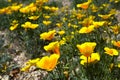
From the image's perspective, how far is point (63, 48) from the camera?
548cm

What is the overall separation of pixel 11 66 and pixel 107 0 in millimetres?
4362

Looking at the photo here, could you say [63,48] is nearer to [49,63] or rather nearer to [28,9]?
[28,9]

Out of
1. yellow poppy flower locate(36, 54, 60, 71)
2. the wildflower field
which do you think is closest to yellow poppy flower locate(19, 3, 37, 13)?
the wildflower field

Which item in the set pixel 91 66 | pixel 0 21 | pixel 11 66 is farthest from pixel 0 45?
pixel 91 66

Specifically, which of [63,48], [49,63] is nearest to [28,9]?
[63,48]

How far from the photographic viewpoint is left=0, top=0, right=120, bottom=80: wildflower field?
12.4 feet

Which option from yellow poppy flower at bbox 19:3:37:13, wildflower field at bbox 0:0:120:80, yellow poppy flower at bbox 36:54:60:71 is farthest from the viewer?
yellow poppy flower at bbox 19:3:37:13

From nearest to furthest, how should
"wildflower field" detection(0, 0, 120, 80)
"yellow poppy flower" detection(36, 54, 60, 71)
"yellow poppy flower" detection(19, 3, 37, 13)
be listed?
"yellow poppy flower" detection(36, 54, 60, 71) < "wildflower field" detection(0, 0, 120, 80) < "yellow poppy flower" detection(19, 3, 37, 13)

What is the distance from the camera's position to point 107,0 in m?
9.30

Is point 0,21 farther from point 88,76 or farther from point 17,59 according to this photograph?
point 88,76

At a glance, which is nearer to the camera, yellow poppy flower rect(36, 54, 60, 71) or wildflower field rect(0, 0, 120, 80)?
yellow poppy flower rect(36, 54, 60, 71)

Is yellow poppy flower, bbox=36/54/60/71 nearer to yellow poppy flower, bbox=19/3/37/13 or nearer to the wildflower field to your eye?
the wildflower field

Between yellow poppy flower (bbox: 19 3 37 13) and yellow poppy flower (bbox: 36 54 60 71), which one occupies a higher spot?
yellow poppy flower (bbox: 36 54 60 71)

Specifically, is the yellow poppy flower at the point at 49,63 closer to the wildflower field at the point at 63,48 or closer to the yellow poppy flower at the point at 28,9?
the wildflower field at the point at 63,48
